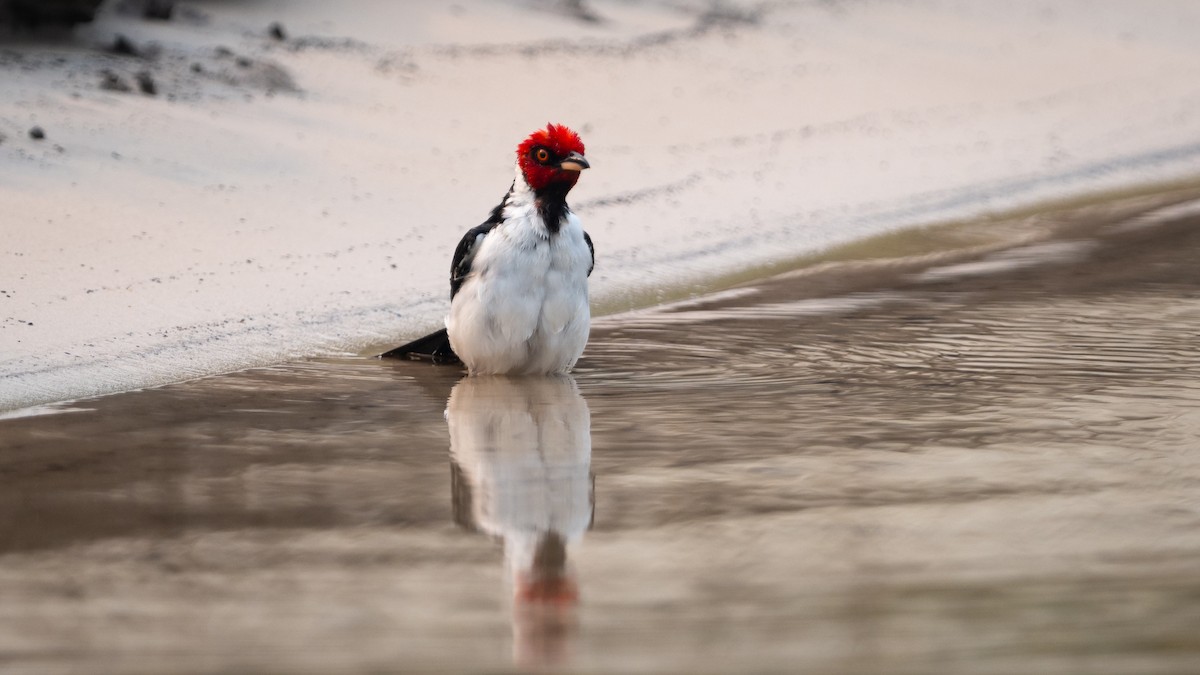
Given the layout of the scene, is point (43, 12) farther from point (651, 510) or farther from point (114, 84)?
point (651, 510)

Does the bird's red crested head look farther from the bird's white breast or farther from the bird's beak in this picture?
the bird's white breast

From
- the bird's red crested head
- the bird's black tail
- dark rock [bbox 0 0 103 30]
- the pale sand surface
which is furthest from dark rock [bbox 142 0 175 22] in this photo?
the bird's red crested head

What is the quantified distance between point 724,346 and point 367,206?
9.16 ft

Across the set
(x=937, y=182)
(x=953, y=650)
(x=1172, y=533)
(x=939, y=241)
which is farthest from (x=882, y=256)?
(x=953, y=650)

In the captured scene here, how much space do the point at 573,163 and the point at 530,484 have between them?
146 centimetres

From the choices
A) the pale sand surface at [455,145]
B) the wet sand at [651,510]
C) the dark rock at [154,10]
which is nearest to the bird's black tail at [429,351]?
the wet sand at [651,510]

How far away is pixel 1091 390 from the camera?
20.3 feet

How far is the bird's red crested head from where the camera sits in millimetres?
6109

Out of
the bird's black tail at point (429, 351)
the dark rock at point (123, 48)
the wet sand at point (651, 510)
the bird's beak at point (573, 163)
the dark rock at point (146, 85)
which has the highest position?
the dark rock at point (123, 48)

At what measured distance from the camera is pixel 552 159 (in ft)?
20.1

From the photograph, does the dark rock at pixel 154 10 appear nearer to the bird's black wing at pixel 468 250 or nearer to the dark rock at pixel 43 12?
the dark rock at pixel 43 12

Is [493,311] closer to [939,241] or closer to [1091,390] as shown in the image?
[1091,390]

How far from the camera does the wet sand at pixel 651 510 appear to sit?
3.82 meters

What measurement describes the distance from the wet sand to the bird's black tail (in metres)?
0.12
